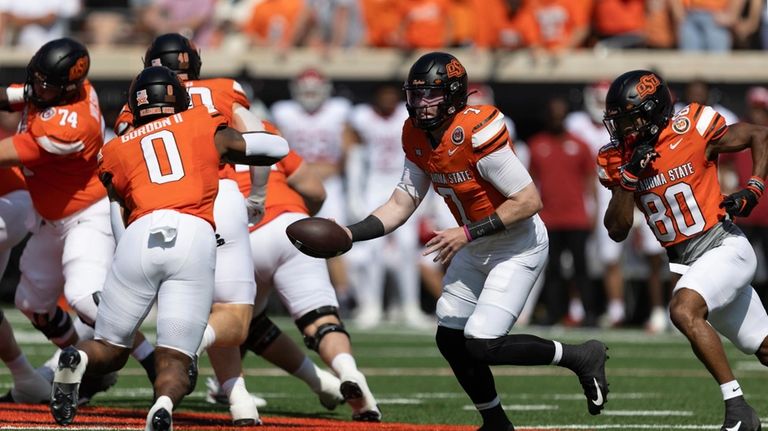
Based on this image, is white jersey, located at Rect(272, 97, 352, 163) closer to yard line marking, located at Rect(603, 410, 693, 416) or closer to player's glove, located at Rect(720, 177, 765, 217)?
yard line marking, located at Rect(603, 410, 693, 416)

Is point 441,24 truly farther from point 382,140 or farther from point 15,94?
point 15,94

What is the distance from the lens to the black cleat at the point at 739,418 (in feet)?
20.5

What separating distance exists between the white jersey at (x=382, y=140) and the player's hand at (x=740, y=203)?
294 inches

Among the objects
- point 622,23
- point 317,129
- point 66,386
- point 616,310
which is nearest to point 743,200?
point 66,386

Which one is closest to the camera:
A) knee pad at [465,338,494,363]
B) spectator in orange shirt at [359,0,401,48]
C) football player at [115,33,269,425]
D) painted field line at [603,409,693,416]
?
knee pad at [465,338,494,363]

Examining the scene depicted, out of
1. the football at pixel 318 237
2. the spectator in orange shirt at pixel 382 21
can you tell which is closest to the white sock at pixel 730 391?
the football at pixel 318 237

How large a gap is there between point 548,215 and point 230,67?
369cm

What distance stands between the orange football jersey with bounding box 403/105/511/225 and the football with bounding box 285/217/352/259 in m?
0.56

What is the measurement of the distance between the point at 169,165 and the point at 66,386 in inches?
38.6

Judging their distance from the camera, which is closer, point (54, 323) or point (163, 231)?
point (163, 231)

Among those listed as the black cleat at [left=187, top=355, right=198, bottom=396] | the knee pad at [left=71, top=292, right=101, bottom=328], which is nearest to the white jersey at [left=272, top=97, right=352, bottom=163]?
the knee pad at [left=71, top=292, right=101, bottom=328]

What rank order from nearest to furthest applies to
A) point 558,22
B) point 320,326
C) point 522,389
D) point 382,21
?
point 320,326 → point 522,389 → point 558,22 → point 382,21

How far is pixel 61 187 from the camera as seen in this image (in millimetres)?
7684

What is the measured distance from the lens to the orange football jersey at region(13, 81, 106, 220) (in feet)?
24.3
